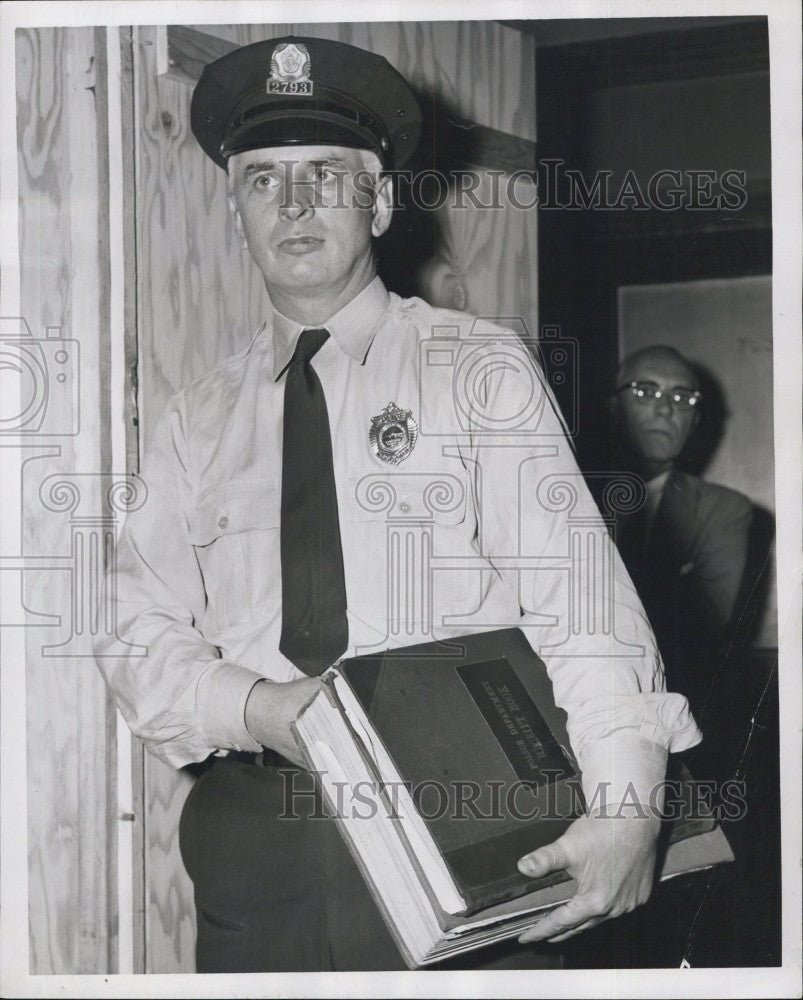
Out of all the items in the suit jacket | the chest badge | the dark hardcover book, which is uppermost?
the chest badge

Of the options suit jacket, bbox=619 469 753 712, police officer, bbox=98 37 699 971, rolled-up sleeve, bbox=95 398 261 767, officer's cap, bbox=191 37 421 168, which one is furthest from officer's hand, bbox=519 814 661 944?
officer's cap, bbox=191 37 421 168

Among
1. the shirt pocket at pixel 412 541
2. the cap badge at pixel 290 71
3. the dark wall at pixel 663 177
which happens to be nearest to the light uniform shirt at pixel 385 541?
the shirt pocket at pixel 412 541

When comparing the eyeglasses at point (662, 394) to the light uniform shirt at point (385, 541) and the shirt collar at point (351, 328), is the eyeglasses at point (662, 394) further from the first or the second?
the shirt collar at point (351, 328)

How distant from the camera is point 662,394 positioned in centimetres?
130

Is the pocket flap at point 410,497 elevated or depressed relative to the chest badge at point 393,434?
depressed

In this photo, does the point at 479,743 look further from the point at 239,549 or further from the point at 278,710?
the point at 239,549

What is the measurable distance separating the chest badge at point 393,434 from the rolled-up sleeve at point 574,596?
81 mm

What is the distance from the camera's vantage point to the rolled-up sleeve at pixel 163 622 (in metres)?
1.16

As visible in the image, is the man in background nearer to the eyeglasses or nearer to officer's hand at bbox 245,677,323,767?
the eyeglasses

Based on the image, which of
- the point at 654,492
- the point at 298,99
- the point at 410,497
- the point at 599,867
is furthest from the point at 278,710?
the point at 298,99

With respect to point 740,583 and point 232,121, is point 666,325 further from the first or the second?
point 232,121

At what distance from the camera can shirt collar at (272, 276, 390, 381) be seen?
119 cm

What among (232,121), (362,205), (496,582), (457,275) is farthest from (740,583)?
(232,121)

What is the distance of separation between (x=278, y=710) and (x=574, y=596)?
0.36 metres
